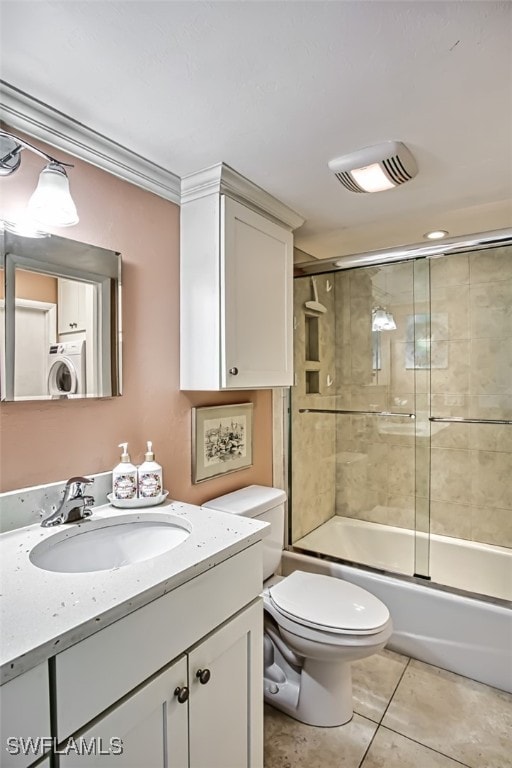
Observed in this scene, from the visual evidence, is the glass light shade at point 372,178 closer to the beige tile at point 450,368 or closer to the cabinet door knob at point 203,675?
the beige tile at point 450,368

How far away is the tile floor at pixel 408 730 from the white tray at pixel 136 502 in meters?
0.98

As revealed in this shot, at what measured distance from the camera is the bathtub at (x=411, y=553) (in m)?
2.29

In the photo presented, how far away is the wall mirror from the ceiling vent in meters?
0.89

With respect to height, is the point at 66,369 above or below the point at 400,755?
above

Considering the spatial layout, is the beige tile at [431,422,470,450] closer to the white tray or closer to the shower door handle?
the shower door handle

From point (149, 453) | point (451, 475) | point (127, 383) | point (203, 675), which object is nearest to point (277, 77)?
point (127, 383)

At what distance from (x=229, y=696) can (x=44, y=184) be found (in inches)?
57.8

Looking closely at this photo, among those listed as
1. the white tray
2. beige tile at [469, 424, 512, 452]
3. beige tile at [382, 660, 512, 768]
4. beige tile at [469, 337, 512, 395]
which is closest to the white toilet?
beige tile at [382, 660, 512, 768]

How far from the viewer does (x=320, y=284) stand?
2605mm

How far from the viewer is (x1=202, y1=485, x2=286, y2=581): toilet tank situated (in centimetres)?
176

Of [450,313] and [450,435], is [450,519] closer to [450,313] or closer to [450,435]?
[450,435]

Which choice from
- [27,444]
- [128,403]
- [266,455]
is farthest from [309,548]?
[27,444]

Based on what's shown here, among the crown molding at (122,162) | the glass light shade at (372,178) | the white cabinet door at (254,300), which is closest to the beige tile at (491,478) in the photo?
the white cabinet door at (254,300)

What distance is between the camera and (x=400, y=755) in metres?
1.46
